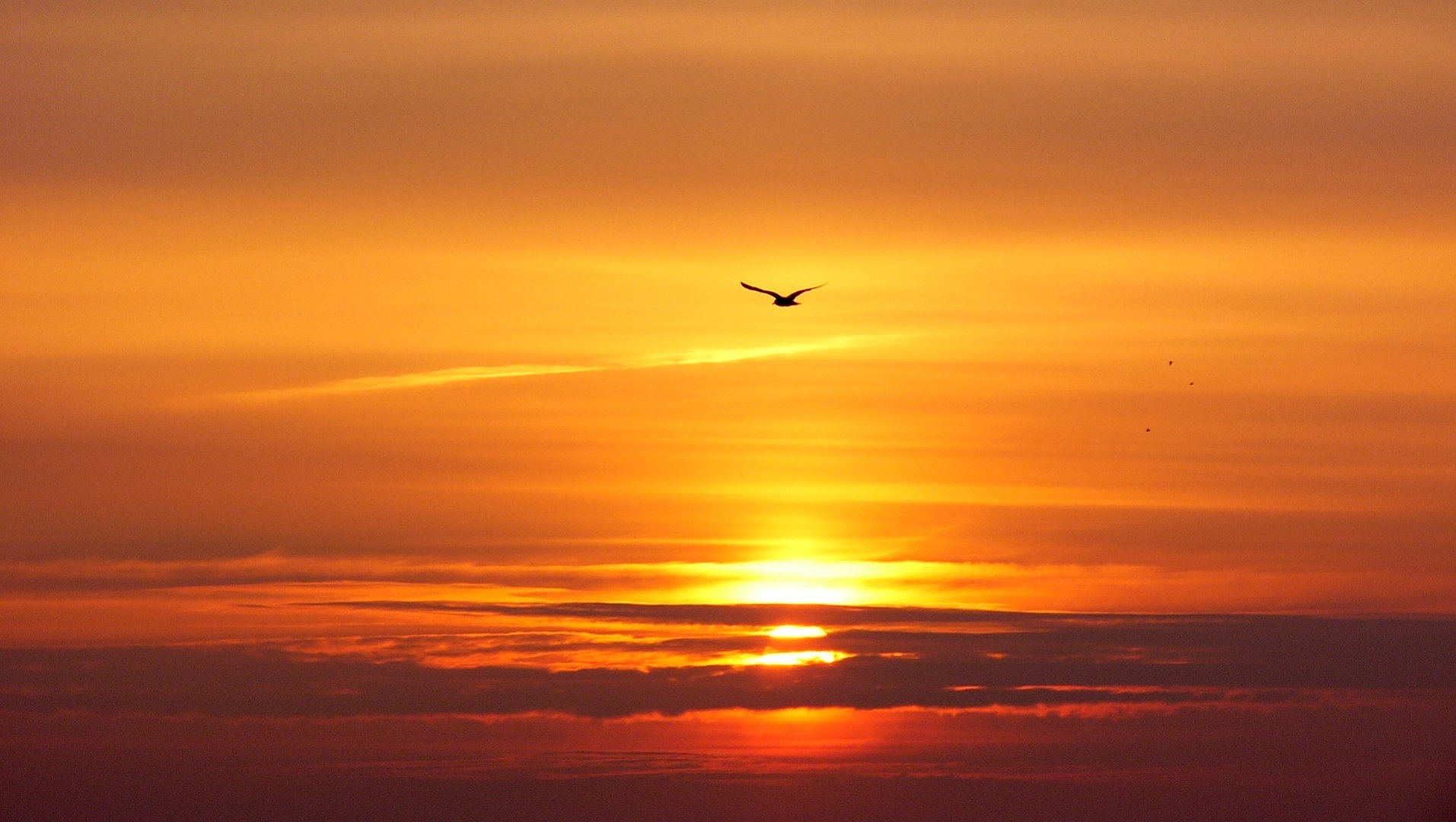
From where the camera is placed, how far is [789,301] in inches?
Answer: 247
